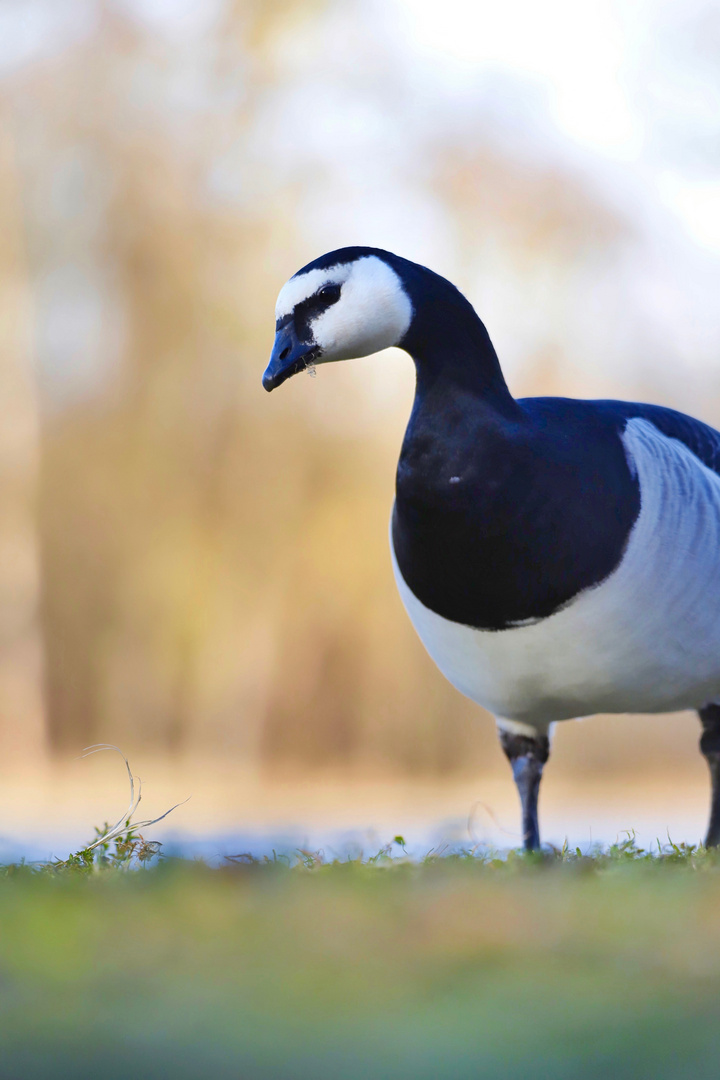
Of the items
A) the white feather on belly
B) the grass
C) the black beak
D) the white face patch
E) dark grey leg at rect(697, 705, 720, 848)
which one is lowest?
the grass

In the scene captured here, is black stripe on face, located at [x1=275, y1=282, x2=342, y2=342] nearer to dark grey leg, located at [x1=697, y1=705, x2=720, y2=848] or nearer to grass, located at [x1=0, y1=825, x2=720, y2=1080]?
grass, located at [x1=0, y1=825, x2=720, y2=1080]

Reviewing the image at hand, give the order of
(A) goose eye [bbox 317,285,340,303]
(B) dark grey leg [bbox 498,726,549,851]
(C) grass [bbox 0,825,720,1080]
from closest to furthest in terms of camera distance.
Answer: (C) grass [bbox 0,825,720,1080]
(A) goose eye [bbox 317,285,340,303]
(B) dark grey leg [bbox 498,726,549,851]

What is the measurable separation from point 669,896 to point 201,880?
19.5 inches

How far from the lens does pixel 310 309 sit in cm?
162

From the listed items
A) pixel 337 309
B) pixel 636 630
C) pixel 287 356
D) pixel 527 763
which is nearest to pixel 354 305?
pixel 337 309

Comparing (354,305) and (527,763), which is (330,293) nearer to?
(354,305)

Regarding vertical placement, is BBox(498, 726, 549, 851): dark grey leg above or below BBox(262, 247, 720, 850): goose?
below

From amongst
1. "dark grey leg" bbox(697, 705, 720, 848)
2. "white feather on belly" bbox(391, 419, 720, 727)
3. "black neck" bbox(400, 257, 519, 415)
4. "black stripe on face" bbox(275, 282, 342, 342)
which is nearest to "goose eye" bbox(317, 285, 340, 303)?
"black stripe on face" bbox(275, 282, 342, 342)

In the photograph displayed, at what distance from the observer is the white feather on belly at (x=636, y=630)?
5.55 ft

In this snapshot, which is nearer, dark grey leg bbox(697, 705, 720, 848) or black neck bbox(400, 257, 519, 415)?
black neck bbox(400, 257, 519, 415)

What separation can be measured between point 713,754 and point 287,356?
120 centimetres

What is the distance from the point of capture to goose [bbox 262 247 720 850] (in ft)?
5.32

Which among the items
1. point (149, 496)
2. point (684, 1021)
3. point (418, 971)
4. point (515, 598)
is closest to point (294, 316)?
point (515, 598)

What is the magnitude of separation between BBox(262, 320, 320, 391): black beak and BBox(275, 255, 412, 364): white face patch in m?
0.02
